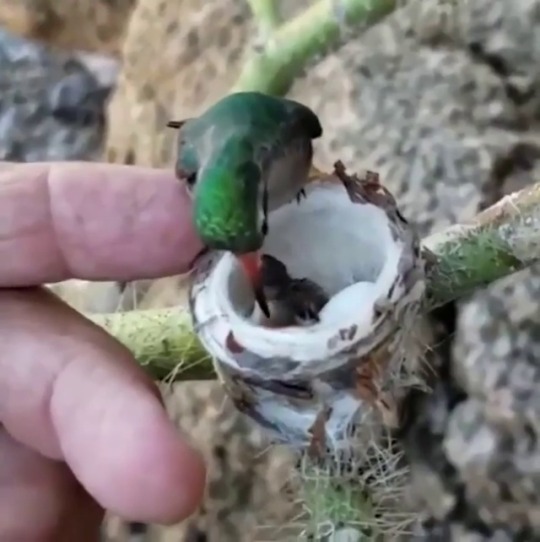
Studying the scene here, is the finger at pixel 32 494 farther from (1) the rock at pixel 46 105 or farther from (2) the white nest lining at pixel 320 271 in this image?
(1) the rock at pixel 46 105

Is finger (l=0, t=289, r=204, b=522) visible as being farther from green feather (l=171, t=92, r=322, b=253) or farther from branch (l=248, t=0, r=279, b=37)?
branch (l=248, t=0, r=279, b=37)

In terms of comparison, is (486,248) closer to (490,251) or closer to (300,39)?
(490,251)

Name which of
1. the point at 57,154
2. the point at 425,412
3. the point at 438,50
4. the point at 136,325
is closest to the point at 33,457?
the point at 136,325

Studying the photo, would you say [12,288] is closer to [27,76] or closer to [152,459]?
[152,459]

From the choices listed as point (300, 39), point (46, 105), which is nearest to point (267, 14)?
point (300, 39)

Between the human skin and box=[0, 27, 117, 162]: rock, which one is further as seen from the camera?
box=[0, 27, 117, 162]: rock

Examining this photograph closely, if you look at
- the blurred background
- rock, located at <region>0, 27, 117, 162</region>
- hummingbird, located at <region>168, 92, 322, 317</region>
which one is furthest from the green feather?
rock, located at <region>0, 27, 117, 162</region>

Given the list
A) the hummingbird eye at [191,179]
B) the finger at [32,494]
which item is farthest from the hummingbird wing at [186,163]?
the finger at [32,494]
